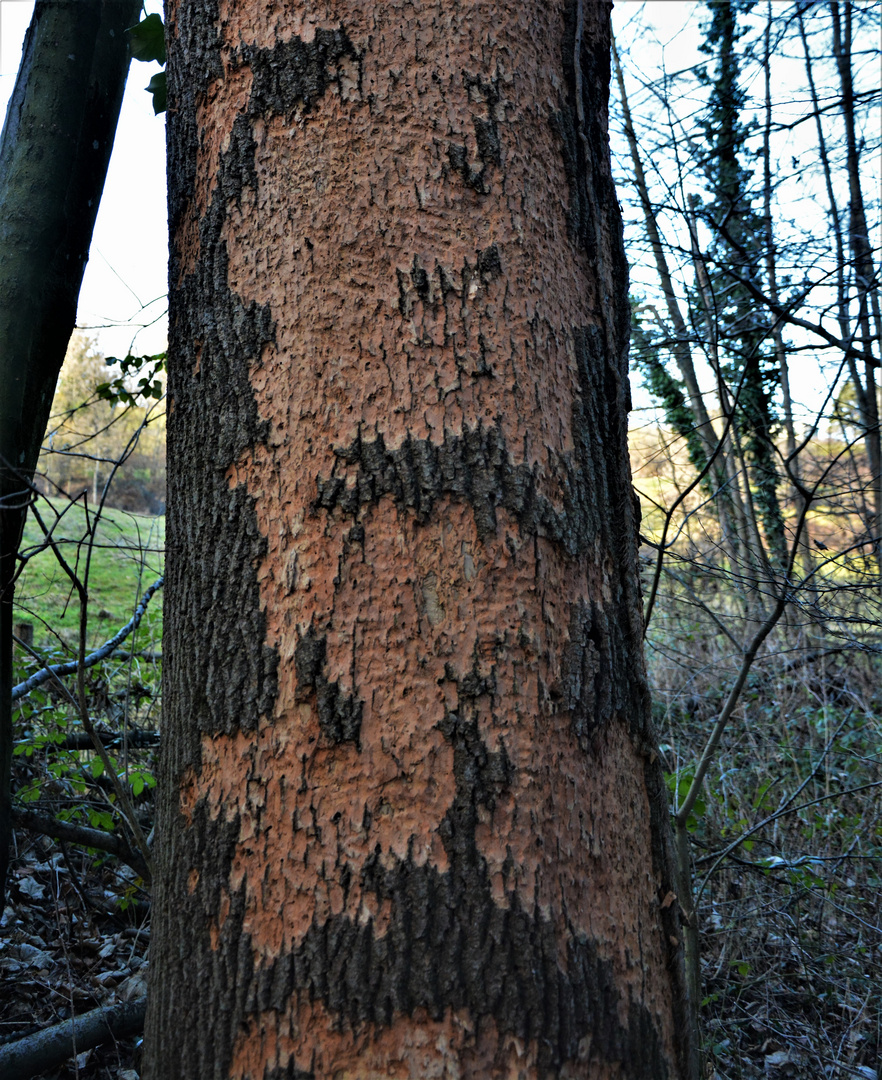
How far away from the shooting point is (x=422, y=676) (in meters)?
0.83

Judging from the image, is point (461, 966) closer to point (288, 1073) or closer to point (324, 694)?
point (288, 1073)

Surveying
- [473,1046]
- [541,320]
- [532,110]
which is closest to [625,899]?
[473,1046]

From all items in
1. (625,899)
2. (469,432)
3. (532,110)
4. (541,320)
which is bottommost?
(625,899)

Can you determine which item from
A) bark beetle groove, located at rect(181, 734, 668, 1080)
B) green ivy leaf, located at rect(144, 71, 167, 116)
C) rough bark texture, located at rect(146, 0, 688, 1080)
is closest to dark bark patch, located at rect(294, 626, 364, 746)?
rough bark texture, located at rect(146, 0, 688, 1080)

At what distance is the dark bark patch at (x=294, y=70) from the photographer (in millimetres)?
973

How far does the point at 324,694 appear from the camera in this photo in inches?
33.2

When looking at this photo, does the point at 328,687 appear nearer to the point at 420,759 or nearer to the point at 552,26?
the point at 420,759

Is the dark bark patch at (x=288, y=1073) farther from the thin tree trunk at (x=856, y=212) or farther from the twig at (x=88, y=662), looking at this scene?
the thin tree trunk at (x=856, y=212)

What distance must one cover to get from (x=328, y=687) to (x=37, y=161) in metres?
1.70

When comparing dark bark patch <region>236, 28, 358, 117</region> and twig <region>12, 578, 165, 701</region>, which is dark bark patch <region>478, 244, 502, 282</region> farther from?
twig <region>12, 578, 165, 701</region>

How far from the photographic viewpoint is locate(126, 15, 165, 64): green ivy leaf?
182 cm

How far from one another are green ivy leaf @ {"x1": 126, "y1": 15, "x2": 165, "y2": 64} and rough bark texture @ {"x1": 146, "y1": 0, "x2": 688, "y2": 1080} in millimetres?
975

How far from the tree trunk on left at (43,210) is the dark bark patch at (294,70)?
100 centimetres

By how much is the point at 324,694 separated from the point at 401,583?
0.16m
